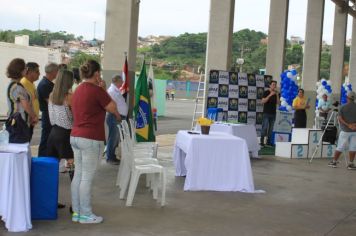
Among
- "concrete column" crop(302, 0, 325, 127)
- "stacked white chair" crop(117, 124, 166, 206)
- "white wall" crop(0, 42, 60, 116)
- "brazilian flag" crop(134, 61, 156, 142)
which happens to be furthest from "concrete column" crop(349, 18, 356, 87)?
"stacked white chair" crop(117, 124, 166, 206)

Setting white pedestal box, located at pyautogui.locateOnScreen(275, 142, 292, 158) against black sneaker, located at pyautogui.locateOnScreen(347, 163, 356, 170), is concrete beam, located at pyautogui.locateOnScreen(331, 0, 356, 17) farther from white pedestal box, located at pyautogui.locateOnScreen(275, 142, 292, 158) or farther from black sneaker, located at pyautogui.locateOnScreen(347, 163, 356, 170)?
black sneaker, located at pyautogui.locateOnScreen(347, 163, 356, 170)

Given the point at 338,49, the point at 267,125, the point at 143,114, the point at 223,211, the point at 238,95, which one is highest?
the point at 338,49

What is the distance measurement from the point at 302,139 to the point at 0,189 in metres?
7.99

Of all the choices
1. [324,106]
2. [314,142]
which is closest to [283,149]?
[314,142]

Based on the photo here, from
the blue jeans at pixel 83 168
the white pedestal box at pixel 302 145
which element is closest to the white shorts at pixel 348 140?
the white pedestal box at pixel 302 145

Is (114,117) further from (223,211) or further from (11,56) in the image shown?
(11,56)

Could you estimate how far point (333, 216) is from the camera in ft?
18.9

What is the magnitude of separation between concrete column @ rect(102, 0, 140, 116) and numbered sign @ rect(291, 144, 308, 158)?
365 cm

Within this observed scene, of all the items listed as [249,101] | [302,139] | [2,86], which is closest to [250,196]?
[302,139]

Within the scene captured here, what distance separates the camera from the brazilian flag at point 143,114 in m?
8.58

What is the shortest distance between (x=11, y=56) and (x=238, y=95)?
6945 mm

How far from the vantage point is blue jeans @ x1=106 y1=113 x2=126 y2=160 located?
27.3 feet

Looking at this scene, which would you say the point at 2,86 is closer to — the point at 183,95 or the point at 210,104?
the point at 210,104

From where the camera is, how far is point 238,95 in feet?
39.0
